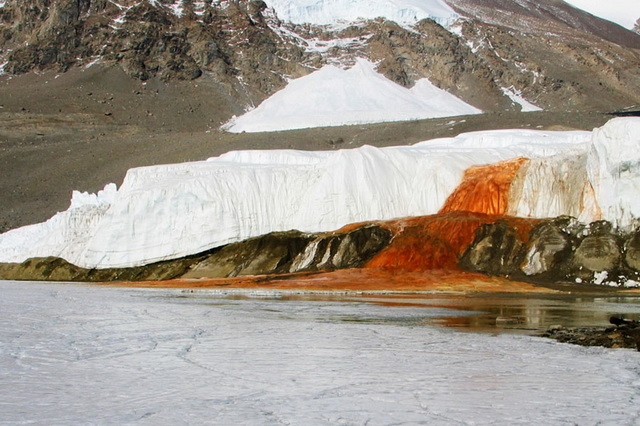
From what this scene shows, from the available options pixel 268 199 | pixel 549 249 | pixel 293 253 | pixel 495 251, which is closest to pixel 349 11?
pixel 268 199

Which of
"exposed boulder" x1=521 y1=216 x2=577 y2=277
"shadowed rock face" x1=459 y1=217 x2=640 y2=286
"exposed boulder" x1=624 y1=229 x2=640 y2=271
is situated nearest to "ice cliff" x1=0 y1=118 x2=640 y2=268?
"shadowed rock face" x1=459 y1=217 x2=640 y2=286

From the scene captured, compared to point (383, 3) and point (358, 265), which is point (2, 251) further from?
point (383, 3)

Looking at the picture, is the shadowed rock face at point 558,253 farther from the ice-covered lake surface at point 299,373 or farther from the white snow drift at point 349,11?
the white snow drift at point 349,11

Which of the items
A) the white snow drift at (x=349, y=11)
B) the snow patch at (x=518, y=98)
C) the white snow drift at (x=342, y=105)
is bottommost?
the white snow drift at (x=342, y=105)

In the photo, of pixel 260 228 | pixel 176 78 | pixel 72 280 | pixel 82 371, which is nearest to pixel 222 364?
pixel 82 371

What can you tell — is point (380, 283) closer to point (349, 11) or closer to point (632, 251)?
point (632, 251)

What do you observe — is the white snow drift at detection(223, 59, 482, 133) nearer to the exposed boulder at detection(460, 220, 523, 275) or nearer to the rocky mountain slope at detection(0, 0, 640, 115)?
the rocky mountain slope at detection(0, 0, 640, 115)

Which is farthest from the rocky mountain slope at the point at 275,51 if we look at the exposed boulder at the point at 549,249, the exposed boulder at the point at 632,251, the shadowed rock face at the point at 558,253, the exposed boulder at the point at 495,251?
the exposed boulder at the point at 632,251
